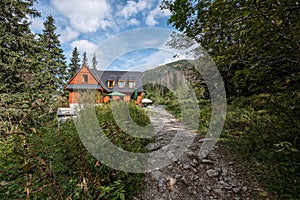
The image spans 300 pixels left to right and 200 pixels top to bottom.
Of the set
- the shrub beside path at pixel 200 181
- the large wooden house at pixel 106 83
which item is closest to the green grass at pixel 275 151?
the shrub beside path at pixel 200 181

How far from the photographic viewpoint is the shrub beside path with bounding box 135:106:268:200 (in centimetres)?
183

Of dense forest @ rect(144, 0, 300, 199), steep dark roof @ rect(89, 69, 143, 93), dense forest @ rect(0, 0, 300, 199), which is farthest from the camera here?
steep dark roof @ rect(89, 69, 143, 93)

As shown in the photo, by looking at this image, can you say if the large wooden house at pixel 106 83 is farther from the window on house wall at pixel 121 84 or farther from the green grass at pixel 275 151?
the green grass at pixel 275 151

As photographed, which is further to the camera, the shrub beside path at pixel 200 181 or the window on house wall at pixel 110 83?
the window on house wall at pixel 110 83

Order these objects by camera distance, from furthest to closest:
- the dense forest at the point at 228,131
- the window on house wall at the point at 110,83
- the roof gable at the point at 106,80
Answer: the window on house wall at the point at 110,83
the roof gable at the point at 106,80
the dense forest at the point at 228,131

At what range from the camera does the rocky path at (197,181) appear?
1.84 meters

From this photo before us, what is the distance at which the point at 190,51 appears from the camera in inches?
261

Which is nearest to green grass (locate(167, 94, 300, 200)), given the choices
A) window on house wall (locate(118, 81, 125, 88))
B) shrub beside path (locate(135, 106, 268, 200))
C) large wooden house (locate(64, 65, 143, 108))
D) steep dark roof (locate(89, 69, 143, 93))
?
shrub beside path (locate(135, 106, 268, 200))

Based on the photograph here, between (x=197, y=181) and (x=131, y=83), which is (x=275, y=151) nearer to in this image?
(x=197, y=181)

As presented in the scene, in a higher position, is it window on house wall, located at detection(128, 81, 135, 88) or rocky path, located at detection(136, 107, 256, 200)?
window on house wall, located at detection(128, 81, 135, 88)

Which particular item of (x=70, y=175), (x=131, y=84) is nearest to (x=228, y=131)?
(x=70, y=175)

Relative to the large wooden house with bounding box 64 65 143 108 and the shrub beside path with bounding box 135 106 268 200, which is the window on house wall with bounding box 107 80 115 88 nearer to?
the large wooden house with bounding box 64 65 143 108

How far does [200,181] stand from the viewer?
6.72 feet

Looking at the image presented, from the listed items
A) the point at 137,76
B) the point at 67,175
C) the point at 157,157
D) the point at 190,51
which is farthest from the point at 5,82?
the point at 137,76
